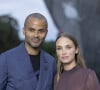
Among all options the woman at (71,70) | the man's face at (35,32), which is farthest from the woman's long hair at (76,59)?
the man's face at (35,32)

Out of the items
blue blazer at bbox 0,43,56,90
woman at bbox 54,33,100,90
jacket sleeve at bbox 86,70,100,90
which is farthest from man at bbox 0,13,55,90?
jacket sleeve at bbox 86,70,100,90

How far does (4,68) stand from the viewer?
12.9 feet

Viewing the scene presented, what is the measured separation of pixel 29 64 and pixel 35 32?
26cm

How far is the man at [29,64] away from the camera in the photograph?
12.9ft

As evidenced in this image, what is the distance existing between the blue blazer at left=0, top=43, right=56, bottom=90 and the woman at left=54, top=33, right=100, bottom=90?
102 millimetres

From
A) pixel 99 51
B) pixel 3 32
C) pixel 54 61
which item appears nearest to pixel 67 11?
pixel 99 51

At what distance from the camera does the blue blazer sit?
3.93 metres

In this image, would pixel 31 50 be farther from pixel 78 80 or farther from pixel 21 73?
pixel 78 80

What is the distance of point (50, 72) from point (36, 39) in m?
0.31

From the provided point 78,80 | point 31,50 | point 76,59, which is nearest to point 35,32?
point 31,50

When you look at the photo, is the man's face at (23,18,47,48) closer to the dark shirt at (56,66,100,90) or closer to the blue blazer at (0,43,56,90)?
the blue blazer at (0,43,56,90)

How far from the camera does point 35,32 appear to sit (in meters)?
3.92

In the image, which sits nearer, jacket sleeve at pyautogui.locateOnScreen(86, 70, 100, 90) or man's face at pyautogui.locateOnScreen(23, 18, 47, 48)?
jacket sleeve at pyautogui.locateOnScreen(86, 70, 100, 90)

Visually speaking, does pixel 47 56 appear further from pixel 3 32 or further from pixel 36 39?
pixel 3 32
